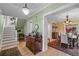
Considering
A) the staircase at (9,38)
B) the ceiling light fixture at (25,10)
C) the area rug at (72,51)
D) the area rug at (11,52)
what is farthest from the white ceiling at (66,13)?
the area rug at (11,52)

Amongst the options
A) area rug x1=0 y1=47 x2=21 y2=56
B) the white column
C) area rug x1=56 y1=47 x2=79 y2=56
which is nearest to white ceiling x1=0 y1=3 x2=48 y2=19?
the white column

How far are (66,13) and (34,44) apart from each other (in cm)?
88

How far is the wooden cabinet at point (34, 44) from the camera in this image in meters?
2.03

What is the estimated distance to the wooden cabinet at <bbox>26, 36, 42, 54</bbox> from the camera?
2.03 metres

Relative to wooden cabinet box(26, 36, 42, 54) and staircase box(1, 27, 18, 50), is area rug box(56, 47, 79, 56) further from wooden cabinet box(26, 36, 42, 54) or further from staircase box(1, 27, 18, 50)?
staircase box(1, 27, 18, 50)

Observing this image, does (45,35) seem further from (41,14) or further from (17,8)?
(17,8)

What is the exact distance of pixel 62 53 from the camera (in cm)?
202

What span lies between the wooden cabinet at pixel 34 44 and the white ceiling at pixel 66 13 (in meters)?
0.51

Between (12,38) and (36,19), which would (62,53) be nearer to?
(36,19)

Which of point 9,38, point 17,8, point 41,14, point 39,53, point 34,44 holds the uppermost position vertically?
point 17,8

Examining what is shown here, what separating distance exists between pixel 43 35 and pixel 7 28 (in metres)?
0.73

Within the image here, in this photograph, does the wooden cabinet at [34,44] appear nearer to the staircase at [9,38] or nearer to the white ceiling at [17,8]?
the staircase at [9,38]

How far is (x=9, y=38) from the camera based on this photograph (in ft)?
6.56

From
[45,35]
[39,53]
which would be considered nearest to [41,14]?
[45,35]
